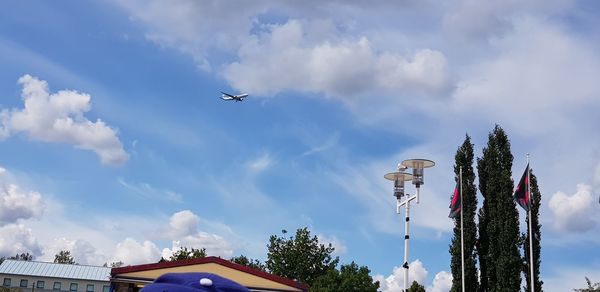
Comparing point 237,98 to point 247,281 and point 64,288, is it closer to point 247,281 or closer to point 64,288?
point 247,281

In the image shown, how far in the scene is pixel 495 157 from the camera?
127 feet

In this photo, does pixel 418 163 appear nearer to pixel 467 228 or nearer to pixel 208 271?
pixel 208 271

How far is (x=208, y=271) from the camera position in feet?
78.8

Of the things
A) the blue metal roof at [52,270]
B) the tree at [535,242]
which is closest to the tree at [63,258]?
the blue metal roof at [52,270]

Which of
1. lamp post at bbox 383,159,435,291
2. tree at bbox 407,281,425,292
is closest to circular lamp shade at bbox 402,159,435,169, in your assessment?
lamp post at bbox 383,159,435,291

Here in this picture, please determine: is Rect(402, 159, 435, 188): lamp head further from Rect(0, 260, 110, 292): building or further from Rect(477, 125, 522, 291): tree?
Rect(0, 260, 110, 292): building

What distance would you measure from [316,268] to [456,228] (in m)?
16.2

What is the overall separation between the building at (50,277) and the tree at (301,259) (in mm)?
27442

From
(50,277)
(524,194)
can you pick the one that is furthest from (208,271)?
(50,277)

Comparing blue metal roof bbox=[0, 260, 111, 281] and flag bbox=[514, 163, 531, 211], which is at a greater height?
blue metal roof bbox=[0, 260, 111, 281]

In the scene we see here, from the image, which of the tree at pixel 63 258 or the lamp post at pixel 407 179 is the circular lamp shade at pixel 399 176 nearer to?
the lamp post at pixel 407 179

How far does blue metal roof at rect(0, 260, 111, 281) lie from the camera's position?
73.0 meters

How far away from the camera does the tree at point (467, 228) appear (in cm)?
3759

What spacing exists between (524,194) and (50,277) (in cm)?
6017
